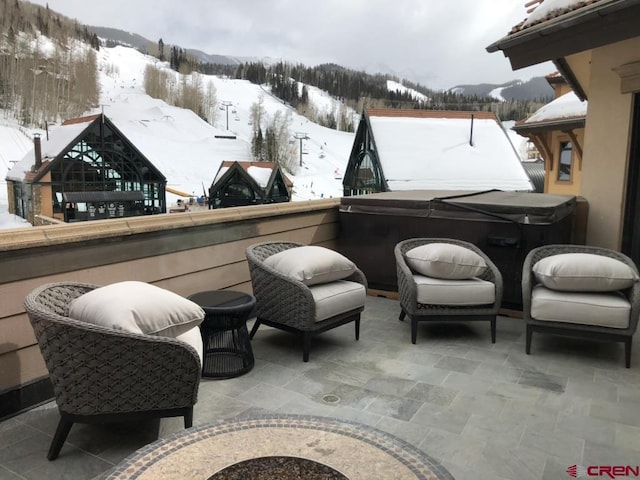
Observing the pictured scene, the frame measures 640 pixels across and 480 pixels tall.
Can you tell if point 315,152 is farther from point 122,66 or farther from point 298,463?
point 298,463

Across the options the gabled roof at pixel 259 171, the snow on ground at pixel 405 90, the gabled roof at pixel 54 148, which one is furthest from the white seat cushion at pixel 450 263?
the snow on ground at pixel 405 90

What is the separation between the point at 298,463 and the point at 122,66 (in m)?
86.5

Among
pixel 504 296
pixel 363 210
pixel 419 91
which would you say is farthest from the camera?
pixel 419 91

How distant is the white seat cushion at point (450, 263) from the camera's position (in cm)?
345

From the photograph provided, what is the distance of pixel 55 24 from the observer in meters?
49.8

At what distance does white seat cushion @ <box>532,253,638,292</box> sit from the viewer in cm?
307

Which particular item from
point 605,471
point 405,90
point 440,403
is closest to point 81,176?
point 440,403

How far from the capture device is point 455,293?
3.36 meters

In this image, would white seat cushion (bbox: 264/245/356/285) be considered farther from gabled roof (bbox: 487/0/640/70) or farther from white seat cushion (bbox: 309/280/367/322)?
gabled roof (bbox: 487/0/640/70)

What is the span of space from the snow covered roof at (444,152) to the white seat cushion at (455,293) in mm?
13218

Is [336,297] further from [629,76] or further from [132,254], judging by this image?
[629,76]

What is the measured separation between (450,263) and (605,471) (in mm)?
1737

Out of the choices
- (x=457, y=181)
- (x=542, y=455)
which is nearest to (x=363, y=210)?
(x=542, y=455)

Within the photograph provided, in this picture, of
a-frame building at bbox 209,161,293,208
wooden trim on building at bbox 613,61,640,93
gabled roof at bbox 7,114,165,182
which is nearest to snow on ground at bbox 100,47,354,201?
a-frame building at bbox 209,161,293,208
